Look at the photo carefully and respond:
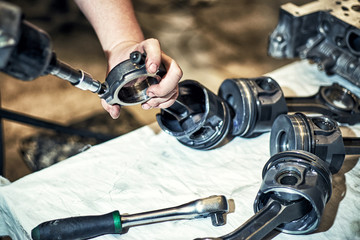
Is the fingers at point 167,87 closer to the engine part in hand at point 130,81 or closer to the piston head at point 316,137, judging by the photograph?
the engine part in hand at point 130,81

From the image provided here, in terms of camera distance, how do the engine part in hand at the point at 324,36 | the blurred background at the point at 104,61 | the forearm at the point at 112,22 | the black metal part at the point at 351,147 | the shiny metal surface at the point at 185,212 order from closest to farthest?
1. the shiny metal surface at the point at 185,212
2. the black metal part at the point at 351,147
3. the forearm at the point at 112,22
4. the engine part in hand at the point at 324,36
5. the blurred background at the point at 104,61

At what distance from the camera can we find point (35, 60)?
65cm

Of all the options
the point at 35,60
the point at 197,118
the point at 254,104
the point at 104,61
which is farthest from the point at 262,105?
the point at 104,61

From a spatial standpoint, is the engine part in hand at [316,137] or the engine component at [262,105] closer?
the engine part in hand at [316,137]

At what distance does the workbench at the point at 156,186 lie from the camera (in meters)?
0.92

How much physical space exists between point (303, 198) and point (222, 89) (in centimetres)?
42

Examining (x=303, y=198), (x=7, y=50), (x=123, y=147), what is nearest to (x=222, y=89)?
(x=123, y=147)

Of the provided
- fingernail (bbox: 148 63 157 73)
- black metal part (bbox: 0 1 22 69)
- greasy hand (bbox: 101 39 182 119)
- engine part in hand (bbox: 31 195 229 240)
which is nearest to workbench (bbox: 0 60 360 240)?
engine part in hand (bbox: 31 195 229 240)

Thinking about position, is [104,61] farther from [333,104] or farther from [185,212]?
[185,212]

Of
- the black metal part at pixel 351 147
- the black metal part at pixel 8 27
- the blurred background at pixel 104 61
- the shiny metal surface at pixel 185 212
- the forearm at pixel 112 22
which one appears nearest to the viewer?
the black metal part at pixel 8 27

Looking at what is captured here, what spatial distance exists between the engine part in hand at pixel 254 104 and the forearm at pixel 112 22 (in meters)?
0.31

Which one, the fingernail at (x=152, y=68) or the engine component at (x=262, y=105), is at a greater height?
the fingernail at (x=152, y=68)

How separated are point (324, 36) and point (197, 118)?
0.58 m

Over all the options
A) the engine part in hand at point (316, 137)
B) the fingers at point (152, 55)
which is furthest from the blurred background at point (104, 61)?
the engine part in hand at point (316, 137)
